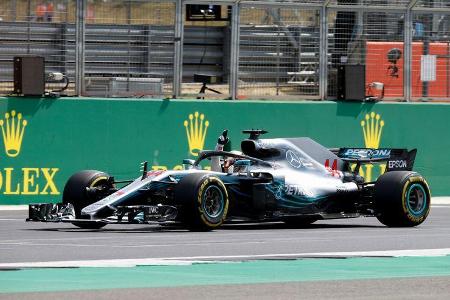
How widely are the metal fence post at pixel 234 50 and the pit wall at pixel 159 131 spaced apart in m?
0.56

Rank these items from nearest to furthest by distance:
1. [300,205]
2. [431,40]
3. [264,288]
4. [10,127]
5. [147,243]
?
[264,288] → [147,243] → [300,205] → [10,127] → [431,40]

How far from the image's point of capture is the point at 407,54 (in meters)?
26.6

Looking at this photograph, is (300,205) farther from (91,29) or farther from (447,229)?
(91,29)

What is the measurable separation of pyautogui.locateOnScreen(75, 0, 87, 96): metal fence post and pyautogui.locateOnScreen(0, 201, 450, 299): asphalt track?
6037mm

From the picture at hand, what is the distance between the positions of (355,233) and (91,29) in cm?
860

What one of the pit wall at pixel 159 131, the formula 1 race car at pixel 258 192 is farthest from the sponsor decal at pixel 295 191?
the pit wall at pixel 159 131

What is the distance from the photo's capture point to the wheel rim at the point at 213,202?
54.6 feet

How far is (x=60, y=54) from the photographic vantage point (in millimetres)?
23688

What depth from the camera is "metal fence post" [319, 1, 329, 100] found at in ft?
84.2

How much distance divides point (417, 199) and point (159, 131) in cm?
683

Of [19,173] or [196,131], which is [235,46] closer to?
[196,131]

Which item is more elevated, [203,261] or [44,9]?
[44,9]

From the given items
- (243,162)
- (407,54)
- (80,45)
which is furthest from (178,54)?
(243,162)

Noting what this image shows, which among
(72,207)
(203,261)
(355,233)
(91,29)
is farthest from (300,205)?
(91,29)
